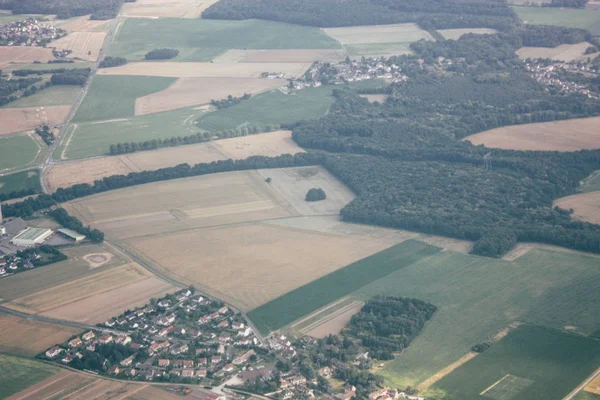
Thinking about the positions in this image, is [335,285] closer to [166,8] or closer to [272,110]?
[272,110]

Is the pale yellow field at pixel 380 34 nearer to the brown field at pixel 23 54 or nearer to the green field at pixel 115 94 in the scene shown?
the green field at pixel 115 94

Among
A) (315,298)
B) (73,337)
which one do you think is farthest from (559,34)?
(73,337)

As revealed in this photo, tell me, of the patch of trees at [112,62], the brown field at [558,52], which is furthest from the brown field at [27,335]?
the brown field at [558,52]

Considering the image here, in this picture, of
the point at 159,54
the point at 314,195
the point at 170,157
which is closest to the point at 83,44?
the point at 159,54

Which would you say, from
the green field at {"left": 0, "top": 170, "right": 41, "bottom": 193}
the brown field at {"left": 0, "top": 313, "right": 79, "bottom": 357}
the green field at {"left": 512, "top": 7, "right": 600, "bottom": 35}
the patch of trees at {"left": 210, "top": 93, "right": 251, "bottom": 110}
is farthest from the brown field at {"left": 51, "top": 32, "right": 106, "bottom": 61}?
the brown field at {"left": 0, "top": 313, "right": 79, "bottom": 357}

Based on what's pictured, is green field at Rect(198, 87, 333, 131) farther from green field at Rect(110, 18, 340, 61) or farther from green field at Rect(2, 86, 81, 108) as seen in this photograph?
green field at Rect(110, 18, 340, 61)
